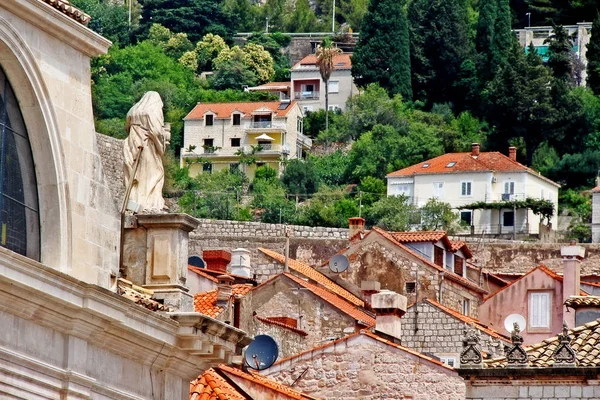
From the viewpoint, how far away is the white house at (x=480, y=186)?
393ft

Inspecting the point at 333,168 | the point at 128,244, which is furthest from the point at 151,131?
the point at 333,168

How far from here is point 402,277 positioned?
61.1 metres

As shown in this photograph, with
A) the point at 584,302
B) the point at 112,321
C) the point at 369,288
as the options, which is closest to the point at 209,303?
the point at 584,302

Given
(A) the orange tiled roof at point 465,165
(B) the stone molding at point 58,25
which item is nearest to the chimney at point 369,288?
(B) the stone molding at point 58,25

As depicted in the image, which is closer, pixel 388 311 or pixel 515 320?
pixel 388 311

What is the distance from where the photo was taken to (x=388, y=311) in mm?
44125

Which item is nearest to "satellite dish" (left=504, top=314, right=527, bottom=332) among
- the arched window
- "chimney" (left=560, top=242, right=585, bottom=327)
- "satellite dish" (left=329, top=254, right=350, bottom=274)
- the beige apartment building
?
"chimney" (left=560, top=242, right=585, bottom=327)

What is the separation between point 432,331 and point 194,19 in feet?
424

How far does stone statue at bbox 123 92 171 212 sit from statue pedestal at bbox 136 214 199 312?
0.21m

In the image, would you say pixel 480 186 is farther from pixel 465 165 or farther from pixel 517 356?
pixel 517 356

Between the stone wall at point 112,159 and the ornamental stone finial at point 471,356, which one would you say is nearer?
the stone wall at point 112,159

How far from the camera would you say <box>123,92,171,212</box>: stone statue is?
25.1 meters

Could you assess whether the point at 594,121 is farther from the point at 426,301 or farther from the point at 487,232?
the point at 426,301

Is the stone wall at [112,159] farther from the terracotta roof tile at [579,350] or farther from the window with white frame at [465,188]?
the window with white frame at [465,188]
